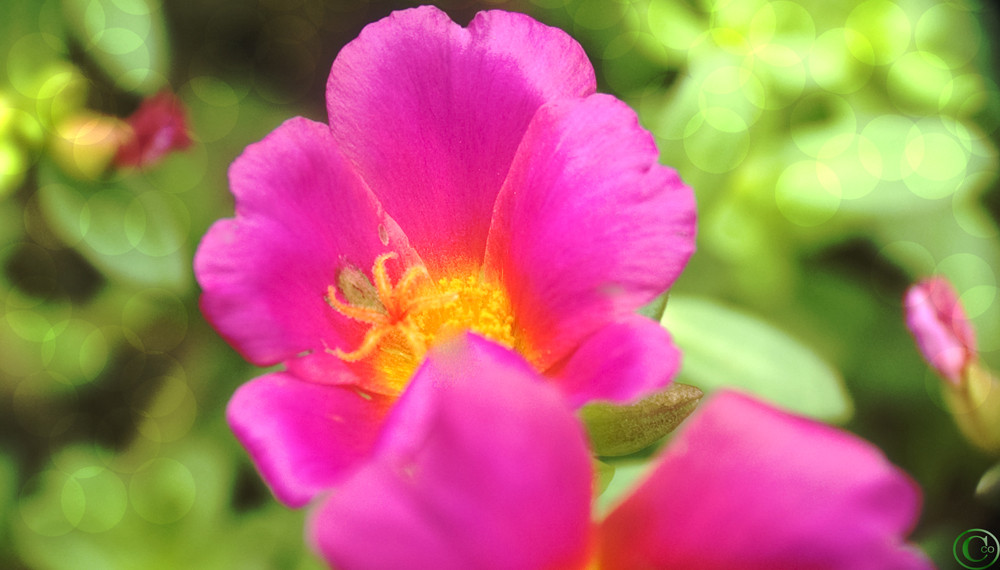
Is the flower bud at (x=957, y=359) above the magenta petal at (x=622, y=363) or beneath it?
beneath

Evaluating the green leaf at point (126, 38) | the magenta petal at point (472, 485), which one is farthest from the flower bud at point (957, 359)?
the green leaf at point (126, 38)

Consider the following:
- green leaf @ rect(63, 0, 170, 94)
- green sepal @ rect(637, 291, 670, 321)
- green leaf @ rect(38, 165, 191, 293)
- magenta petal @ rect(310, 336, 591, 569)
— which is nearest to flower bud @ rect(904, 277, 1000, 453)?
green sepal @ rect(637, 291, 670, 321)

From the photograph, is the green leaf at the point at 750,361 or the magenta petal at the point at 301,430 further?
the green leaf at the point at 750,361

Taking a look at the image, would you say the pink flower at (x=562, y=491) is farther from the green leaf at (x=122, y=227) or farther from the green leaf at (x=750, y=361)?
the green leaf at (x=122, y=227)

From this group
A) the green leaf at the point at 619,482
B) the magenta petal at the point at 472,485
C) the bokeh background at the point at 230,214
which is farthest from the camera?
the bokeh background at the point at 230,214

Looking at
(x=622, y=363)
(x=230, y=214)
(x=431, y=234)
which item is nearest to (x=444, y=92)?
(x=431, y=234)

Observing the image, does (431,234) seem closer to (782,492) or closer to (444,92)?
(444,92)

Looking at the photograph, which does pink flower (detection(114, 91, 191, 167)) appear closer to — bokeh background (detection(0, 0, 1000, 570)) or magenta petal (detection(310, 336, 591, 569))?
bokeh background (detection(0, 0, 1000, 570))
